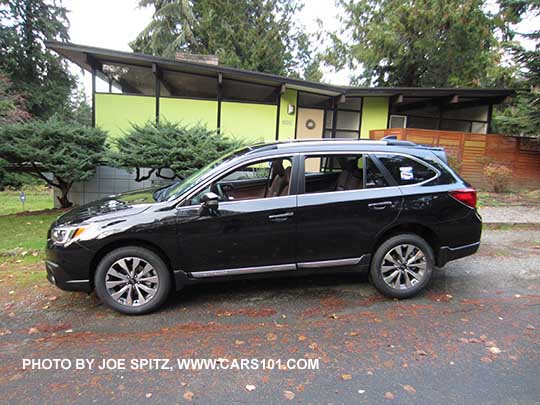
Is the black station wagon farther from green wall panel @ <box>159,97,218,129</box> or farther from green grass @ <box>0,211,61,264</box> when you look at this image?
green wall panel @ <box>159,97,218,129</box>

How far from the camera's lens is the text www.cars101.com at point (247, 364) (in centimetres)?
256

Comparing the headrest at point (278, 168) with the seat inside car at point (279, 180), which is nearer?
the seat inside car at point (279, 180)

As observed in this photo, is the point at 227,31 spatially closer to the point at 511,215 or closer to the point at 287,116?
the point at 287,116

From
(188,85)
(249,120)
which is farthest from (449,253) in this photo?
(188,85)

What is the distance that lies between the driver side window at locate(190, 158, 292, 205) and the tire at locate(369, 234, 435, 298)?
1.34 metres

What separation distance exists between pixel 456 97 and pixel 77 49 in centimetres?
1331

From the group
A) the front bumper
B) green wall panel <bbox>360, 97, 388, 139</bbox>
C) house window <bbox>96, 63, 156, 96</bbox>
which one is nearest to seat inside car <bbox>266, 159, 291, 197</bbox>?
the front bumper

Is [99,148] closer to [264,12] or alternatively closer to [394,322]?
[394,322]

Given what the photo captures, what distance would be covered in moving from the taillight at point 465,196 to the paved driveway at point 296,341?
1077mm

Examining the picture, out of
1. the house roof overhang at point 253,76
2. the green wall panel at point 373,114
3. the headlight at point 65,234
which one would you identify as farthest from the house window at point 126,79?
the headlight at point 65,234

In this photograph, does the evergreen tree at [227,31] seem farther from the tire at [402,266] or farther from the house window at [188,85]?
the tire at [402,266]

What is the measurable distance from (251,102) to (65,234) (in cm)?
940

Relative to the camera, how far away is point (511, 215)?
7875 millimetres

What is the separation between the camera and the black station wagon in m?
→ 3.28
